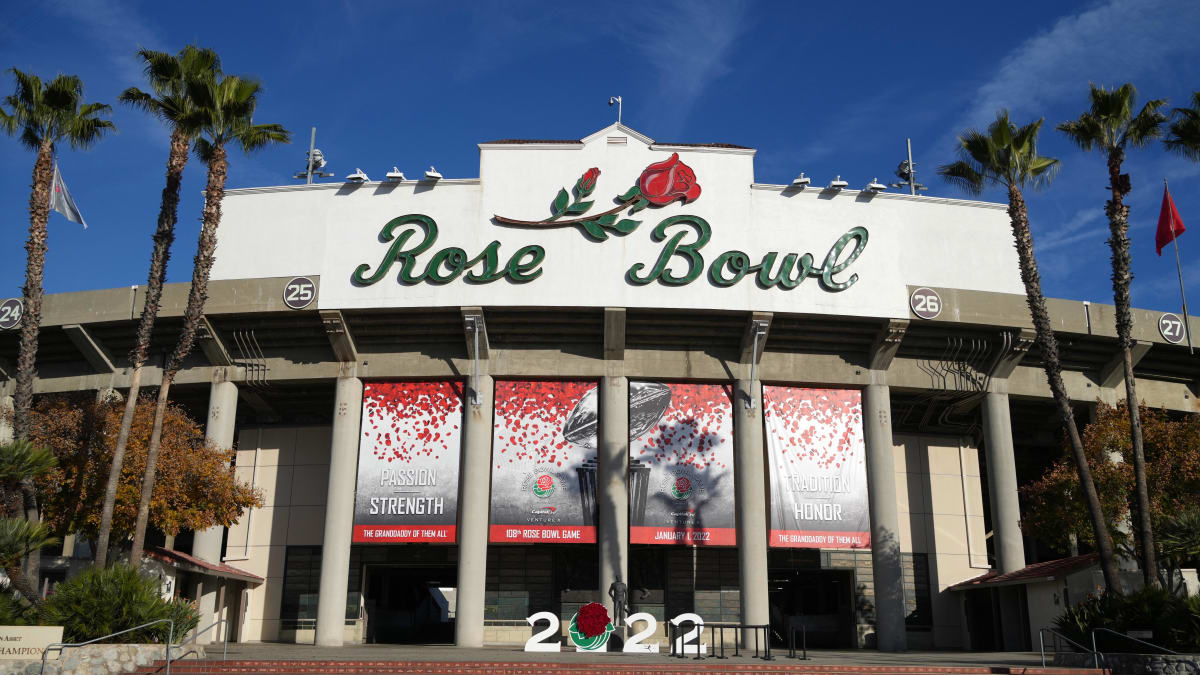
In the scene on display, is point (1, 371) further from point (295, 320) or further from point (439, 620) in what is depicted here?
point (439, 620)

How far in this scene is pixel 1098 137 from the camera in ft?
93.7

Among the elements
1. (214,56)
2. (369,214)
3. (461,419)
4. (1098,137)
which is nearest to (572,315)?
(461,419)

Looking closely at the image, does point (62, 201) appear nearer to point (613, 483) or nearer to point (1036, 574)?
point (613, 483)

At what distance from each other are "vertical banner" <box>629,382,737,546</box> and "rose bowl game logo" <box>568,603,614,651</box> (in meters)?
5.54

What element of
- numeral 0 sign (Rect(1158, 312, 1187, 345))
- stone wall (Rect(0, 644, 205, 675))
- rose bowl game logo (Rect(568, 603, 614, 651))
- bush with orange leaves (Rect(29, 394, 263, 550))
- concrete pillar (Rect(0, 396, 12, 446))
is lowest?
stone wall (Rect(0, 644, 205, 675))

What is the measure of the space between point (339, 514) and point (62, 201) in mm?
13453

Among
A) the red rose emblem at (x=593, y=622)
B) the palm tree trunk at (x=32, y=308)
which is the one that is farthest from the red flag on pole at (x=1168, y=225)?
the palm tree trunk at (x=32, y=308)

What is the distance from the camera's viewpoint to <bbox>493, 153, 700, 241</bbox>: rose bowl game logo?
118ft

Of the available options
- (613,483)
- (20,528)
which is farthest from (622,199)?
(20,528)

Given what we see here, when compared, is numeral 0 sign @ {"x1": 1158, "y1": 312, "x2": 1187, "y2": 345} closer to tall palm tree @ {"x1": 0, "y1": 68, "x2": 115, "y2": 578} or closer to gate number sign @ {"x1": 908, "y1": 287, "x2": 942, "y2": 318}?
gate number sign @ {"x1": 908, "y1": 287, "x2": 942, "y2": 318}

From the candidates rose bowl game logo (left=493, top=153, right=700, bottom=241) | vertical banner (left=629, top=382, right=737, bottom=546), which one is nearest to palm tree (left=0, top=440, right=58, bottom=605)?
rose bowl game logo (left=493, top=153, right=700, bottom=241)

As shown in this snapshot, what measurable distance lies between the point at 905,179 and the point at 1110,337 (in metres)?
10.2

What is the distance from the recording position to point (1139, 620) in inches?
912

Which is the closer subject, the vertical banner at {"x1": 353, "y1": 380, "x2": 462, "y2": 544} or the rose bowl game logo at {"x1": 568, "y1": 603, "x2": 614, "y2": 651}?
the rose bowl game logo at {"x1": 568, "y1": 603, "x2": 614, "y2": 651}
